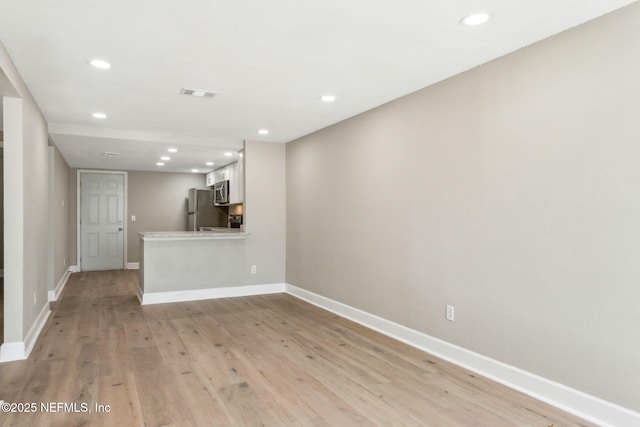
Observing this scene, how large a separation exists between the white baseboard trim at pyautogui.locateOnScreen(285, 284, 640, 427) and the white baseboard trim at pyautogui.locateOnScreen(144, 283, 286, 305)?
215 centimetres

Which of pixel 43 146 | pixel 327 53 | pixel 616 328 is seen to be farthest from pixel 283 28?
pixel 43 146

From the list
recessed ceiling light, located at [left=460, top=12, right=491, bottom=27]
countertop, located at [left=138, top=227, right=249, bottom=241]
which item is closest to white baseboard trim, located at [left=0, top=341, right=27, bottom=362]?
countertop, located at [left=138, top=227, right=249, bottom=241]

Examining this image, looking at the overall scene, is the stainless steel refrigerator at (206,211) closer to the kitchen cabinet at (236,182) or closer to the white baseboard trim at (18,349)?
the kitchen cabinet at (236,182)

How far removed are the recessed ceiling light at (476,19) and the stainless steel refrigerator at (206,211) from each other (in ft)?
22.7

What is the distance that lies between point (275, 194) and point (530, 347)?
4.16 m

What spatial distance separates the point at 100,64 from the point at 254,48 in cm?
121

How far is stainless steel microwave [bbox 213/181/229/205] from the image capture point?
7.22 meters

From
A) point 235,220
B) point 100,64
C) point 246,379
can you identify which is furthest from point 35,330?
point 235,220

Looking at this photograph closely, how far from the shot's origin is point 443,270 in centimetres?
326

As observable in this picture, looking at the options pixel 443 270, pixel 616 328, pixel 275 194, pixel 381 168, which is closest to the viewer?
pixel 616 328

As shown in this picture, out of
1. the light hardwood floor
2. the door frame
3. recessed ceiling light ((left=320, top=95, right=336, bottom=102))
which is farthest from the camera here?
the door frame

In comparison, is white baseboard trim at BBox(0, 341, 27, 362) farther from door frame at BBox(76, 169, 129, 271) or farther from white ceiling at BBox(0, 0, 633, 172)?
door frame at BBox(76, 169, 129, 271)

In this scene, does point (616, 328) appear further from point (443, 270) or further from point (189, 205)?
point (189, 205)

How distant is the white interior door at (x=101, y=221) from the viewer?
838 centimetres
